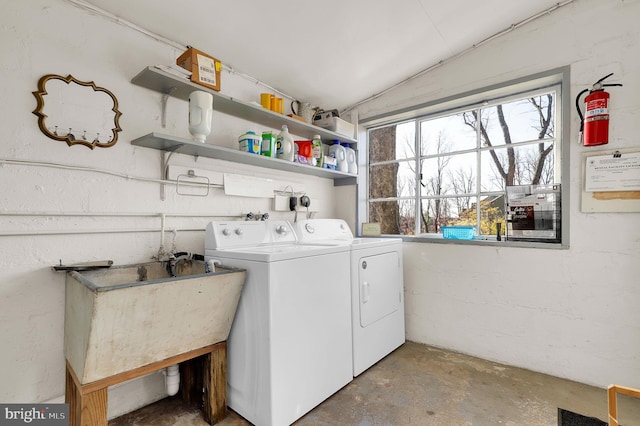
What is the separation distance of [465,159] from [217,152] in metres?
2.11

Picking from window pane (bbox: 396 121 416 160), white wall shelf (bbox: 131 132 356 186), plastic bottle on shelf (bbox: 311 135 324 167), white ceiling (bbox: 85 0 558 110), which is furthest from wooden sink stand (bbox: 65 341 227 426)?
window pane (bbox: 396 121 416 160)

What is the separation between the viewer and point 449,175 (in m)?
2.71

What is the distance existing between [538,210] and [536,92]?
931mm

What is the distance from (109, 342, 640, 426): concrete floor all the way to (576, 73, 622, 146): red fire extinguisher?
63.6 inches

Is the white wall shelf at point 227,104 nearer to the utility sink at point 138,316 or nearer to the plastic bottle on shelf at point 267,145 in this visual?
the plastic bottle on shelf at point 267,145

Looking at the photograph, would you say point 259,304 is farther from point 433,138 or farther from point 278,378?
point 433,138

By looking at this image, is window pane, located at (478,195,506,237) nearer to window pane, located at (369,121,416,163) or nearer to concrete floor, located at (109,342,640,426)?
window pane, located at (369,121,416,163)

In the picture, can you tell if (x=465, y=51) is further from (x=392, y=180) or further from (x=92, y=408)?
(x=92, y=408)

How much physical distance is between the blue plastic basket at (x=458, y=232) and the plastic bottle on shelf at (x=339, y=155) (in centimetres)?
110

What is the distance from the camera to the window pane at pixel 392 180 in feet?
9.68

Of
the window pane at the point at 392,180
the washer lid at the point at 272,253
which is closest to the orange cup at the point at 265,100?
the washer lid at the point at 272,253

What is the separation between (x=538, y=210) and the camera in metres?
2.14

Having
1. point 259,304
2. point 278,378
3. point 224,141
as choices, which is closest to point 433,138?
point 224,141

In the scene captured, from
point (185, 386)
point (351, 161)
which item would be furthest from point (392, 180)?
point (185, 386)
